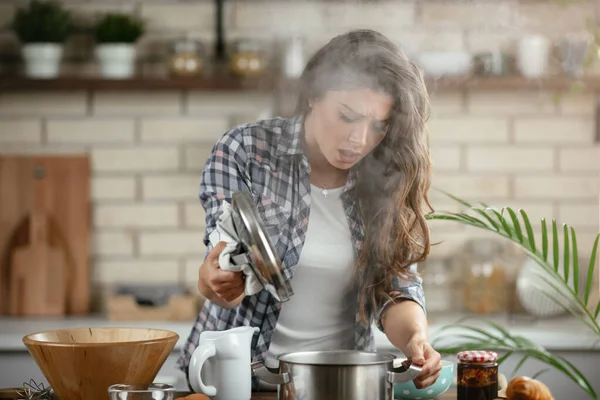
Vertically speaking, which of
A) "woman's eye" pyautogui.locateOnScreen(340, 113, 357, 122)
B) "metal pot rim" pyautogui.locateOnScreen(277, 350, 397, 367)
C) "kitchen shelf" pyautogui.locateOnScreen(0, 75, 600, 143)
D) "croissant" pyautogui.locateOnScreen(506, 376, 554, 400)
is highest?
"kitchen shelf" pyautogui.locateOnScreen(0, 75, 600, 143)

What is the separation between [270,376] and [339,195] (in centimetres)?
65

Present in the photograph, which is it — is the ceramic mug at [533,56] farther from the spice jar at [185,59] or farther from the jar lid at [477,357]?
the jar lid at [477,357]

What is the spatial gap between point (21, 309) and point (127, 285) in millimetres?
417

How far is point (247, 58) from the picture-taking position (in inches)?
132

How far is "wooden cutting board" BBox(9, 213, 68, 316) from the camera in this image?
11.1 ft

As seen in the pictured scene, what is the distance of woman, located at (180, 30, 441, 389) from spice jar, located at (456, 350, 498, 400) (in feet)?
0.86

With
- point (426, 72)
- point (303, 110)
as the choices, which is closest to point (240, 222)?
point (303, 110)

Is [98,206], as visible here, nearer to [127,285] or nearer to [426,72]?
[127,285]

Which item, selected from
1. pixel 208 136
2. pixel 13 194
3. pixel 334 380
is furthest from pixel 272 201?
pixel 13 194

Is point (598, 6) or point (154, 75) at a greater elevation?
point (598, 6)

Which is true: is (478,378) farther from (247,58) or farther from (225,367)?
(247,58)

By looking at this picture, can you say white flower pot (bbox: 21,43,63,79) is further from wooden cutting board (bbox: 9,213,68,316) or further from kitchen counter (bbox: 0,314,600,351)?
kitchen counter (bbox: 0,314,600,351)

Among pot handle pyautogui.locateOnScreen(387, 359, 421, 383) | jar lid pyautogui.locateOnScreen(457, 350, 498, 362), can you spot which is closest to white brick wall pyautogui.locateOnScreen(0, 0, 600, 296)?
jar lid pyautogui.locateOnScreen(457, 350, 498, 362)

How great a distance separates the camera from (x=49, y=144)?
3518mm
